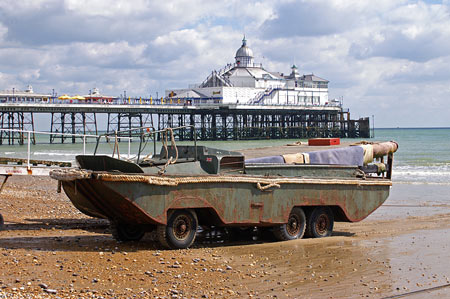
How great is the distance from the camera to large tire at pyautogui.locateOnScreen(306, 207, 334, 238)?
12.1 metres

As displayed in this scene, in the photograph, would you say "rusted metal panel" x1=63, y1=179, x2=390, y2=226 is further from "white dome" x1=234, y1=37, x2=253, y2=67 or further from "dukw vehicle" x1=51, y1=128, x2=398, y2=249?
"white dome" x1=234, y1=37, x2=253, y2=67

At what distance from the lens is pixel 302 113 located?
97.8 meters

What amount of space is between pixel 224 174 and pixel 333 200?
2.52 metres

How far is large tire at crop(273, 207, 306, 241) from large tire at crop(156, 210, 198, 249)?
1852 millimetres

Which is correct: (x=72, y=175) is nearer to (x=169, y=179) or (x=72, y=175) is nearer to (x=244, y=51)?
(x=169, y=179)

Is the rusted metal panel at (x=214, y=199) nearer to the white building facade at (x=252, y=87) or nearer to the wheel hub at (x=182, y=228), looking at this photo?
the wheel hub at (x=182, y=228)

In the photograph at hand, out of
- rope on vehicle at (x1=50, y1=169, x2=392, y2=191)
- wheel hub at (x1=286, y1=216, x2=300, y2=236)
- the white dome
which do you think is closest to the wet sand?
wheel hub at (x1=286, y1=216, x2=300, y2=236)

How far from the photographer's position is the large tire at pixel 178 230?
33.3ft

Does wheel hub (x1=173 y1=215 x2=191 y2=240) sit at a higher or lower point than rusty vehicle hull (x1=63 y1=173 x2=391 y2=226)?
lower

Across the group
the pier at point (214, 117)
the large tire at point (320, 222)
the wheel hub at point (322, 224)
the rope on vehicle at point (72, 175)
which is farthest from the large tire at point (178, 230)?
the pier at point (214, 117)

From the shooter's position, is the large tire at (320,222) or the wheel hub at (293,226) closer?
the wheel hub at (293,226)

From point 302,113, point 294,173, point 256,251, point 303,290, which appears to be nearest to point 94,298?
point 303,290

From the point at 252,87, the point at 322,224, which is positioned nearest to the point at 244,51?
the point at 252,87

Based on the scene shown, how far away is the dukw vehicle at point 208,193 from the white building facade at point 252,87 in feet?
271
